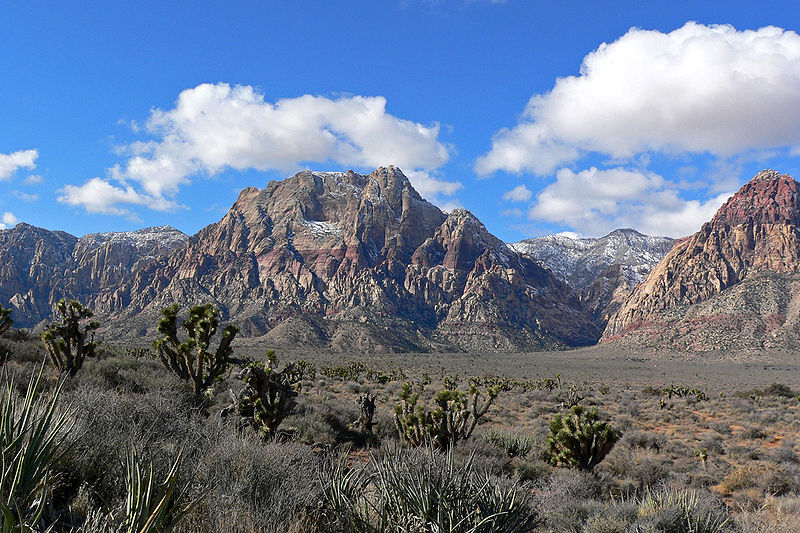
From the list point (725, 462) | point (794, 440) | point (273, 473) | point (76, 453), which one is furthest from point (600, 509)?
point (794, 440)

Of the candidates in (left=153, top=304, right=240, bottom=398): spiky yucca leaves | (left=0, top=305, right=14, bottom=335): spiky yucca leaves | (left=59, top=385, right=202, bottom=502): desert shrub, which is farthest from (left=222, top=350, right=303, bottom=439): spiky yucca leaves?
(left=0, top=305, right=14, bottom=335): spiky yucca leaves

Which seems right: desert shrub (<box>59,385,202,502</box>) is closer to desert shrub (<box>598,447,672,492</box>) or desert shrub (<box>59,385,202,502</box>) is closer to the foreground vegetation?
the foreground vegetation

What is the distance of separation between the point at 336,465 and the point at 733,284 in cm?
15970

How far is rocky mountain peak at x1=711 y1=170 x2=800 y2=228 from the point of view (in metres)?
154

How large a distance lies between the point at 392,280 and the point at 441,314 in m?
23.5

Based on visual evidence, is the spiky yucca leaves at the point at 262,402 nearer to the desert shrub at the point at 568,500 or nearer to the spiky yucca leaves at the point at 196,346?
the spiky yucca leaves at the point at 196,346

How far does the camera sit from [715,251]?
145750mm

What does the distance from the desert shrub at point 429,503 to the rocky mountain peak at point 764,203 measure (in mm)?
191227

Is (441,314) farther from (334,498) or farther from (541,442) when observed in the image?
(334,498)

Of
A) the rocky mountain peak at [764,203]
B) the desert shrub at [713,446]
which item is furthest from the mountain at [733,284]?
the desert shrub at [713,446]

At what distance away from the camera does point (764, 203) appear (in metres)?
160

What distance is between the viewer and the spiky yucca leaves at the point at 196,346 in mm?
13219

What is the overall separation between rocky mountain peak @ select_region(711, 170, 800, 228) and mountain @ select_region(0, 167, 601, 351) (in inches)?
2601

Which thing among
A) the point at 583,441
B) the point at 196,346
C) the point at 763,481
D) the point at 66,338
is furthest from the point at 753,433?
the point at 66,338
